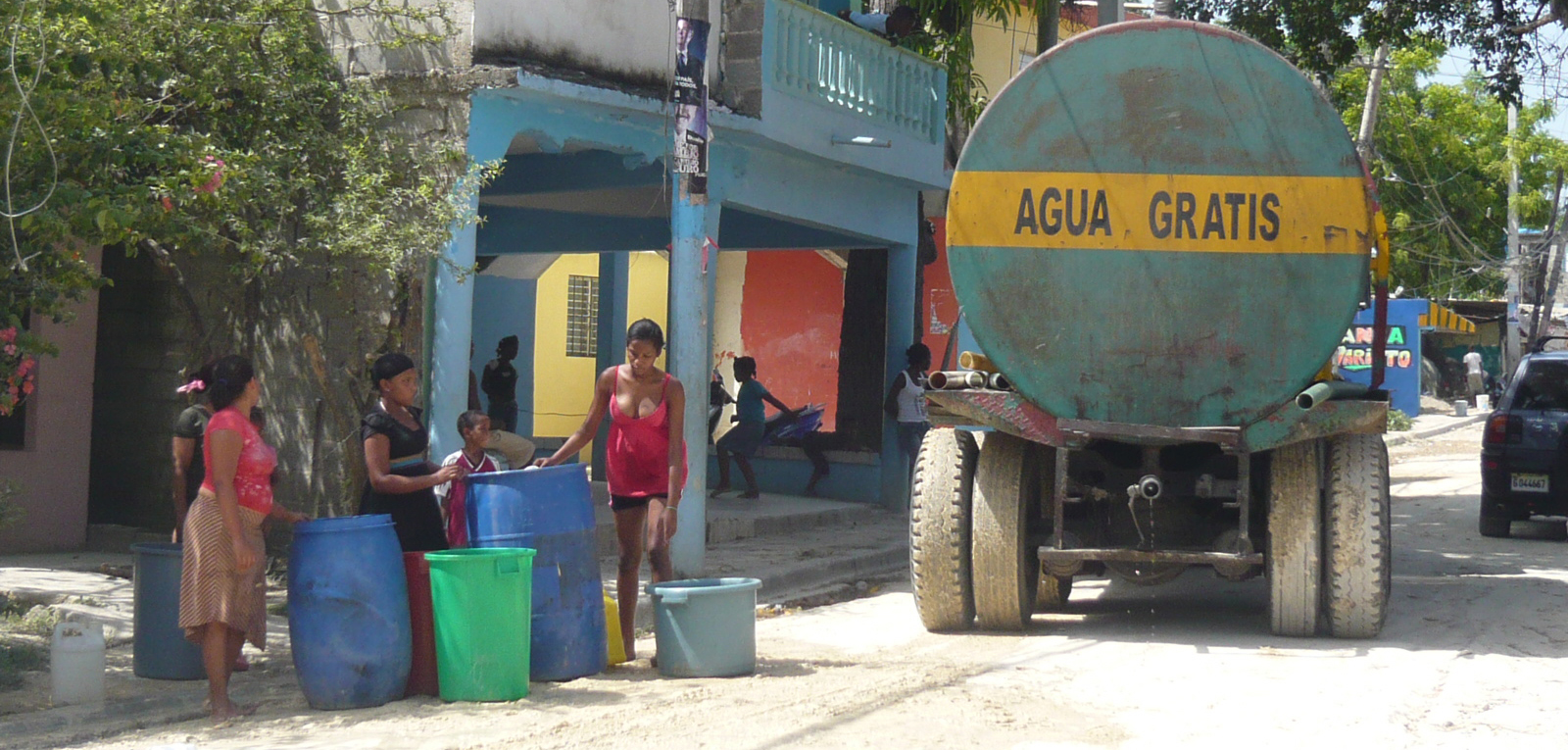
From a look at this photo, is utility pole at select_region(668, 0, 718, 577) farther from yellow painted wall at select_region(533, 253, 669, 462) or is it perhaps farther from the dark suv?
yellow painted wall at select_region(533, 253, 669, 462)

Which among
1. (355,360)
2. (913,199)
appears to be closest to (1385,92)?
(913,199)

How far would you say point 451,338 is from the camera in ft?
30.6

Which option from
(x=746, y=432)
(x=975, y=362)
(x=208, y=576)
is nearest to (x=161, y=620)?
(x=208, y=576)

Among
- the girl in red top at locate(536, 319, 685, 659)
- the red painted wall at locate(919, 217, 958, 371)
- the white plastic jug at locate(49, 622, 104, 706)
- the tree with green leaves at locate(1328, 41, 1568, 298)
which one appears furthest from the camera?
the tree with green leaves at locate(1328, 41, 1568, 298)

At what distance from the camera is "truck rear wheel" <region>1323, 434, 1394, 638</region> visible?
7.82 meters

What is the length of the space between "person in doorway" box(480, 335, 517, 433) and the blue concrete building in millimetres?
1012

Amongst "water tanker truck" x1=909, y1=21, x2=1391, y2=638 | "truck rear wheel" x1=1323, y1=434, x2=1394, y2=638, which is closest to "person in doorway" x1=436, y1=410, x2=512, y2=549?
"water tanker truck" x1=909, y1=21, x2=1391, y2=638

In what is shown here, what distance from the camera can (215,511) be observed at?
6.08 metres

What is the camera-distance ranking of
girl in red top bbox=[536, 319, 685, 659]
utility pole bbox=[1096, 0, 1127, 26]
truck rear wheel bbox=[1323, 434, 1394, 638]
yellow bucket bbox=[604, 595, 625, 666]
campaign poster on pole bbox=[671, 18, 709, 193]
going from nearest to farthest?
1. yellow bucket bbox=[604, 595, 625, 666]
2. girl in red top bbox=[536, 319, 685, 659]
3. truck rear wheel bbox=[1323, 434, 1394, 638]
4. campaign poster on pole bbox=[671, 18, 709, 193]
5. utility pole bbox=[1096, 0, 1127, 26]

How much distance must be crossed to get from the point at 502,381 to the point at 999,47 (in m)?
11.0

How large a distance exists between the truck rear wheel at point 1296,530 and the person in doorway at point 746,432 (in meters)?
6.91

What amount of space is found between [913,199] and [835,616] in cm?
649

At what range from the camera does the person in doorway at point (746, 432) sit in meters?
14.4

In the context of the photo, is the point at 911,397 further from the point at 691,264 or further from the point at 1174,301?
the point at 1174,301
